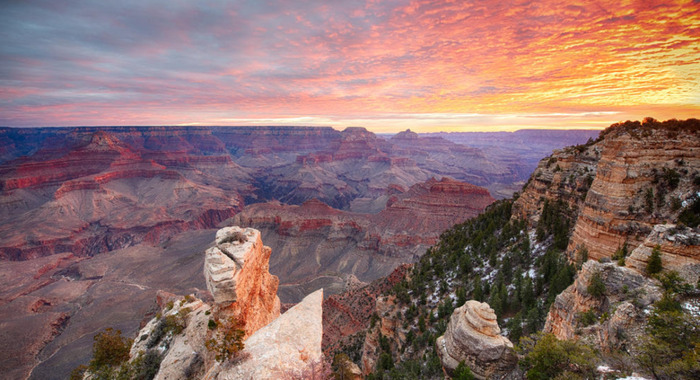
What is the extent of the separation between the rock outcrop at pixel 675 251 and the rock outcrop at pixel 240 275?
2148cm

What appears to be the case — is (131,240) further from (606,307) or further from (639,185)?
(639,185)

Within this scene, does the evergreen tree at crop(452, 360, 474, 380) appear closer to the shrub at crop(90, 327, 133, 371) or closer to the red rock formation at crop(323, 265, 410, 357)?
the red rock formation at crop(323, 265, 410, 357)

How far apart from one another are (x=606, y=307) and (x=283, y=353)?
1561cm

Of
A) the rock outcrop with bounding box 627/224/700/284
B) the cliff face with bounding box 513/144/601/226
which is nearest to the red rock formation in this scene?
the cliff face with bounding box 513/144/601/226

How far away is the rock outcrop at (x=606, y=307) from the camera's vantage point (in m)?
11.0

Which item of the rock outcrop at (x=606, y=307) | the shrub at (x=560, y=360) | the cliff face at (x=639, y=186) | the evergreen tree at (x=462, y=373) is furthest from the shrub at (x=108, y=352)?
the cliff face at (x=639, y=186)

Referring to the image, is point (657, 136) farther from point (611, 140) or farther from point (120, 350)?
point (120, 350)

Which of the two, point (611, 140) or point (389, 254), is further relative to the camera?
point (389, 254)

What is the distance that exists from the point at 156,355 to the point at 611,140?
37.8 meters

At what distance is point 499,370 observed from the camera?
493 inches

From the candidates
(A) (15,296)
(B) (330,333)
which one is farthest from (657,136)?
(A) (15,296)

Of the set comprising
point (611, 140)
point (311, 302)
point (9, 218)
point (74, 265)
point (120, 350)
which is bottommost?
point (74, 265)

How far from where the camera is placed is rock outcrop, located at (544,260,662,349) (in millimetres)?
10992

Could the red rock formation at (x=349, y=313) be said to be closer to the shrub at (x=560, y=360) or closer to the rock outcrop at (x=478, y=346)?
the rock outcrop at (x=478, y=346)
